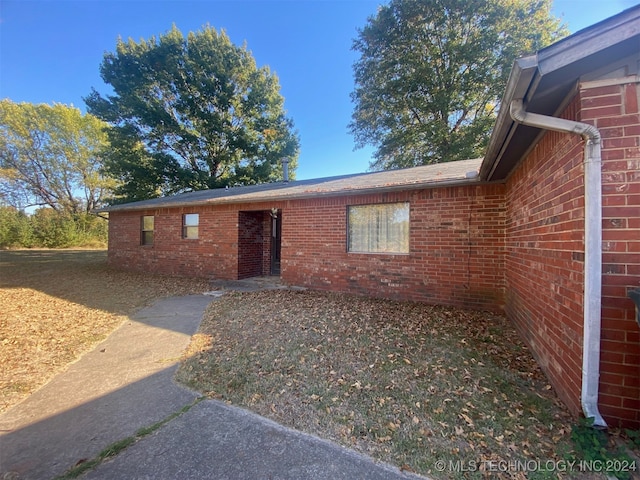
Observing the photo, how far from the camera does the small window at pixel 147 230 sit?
11173mm

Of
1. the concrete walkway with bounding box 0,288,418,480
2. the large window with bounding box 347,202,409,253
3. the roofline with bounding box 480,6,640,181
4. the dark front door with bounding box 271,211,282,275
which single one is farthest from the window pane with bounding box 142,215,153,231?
the roofline with bounding box 480,6,640,181

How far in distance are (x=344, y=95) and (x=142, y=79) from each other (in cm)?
1364

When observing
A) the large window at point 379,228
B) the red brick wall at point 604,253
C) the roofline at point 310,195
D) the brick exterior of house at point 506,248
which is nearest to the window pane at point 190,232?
the brick exterior of house at point 506,248

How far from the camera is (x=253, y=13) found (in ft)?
33.0

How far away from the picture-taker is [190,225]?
9984 mm

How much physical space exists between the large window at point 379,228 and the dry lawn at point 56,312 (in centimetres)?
468

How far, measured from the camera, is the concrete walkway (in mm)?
1802

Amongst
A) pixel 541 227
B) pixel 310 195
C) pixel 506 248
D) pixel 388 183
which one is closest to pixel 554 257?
pixel 541 227

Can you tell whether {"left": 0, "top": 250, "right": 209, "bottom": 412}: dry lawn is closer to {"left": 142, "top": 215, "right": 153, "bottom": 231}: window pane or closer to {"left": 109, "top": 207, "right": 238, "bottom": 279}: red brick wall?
{"left": 109, "top": 207, "right": 238, "bottom": 279}: red brick wall

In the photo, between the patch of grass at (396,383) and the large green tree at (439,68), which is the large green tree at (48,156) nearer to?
the large green tree at (439,68)

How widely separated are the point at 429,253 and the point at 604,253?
155 inches

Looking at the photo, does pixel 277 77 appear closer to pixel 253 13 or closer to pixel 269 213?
pixel 253 13

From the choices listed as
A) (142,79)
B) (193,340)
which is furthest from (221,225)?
(142,79)

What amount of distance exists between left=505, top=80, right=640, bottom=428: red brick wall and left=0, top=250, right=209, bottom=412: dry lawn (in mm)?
5160
